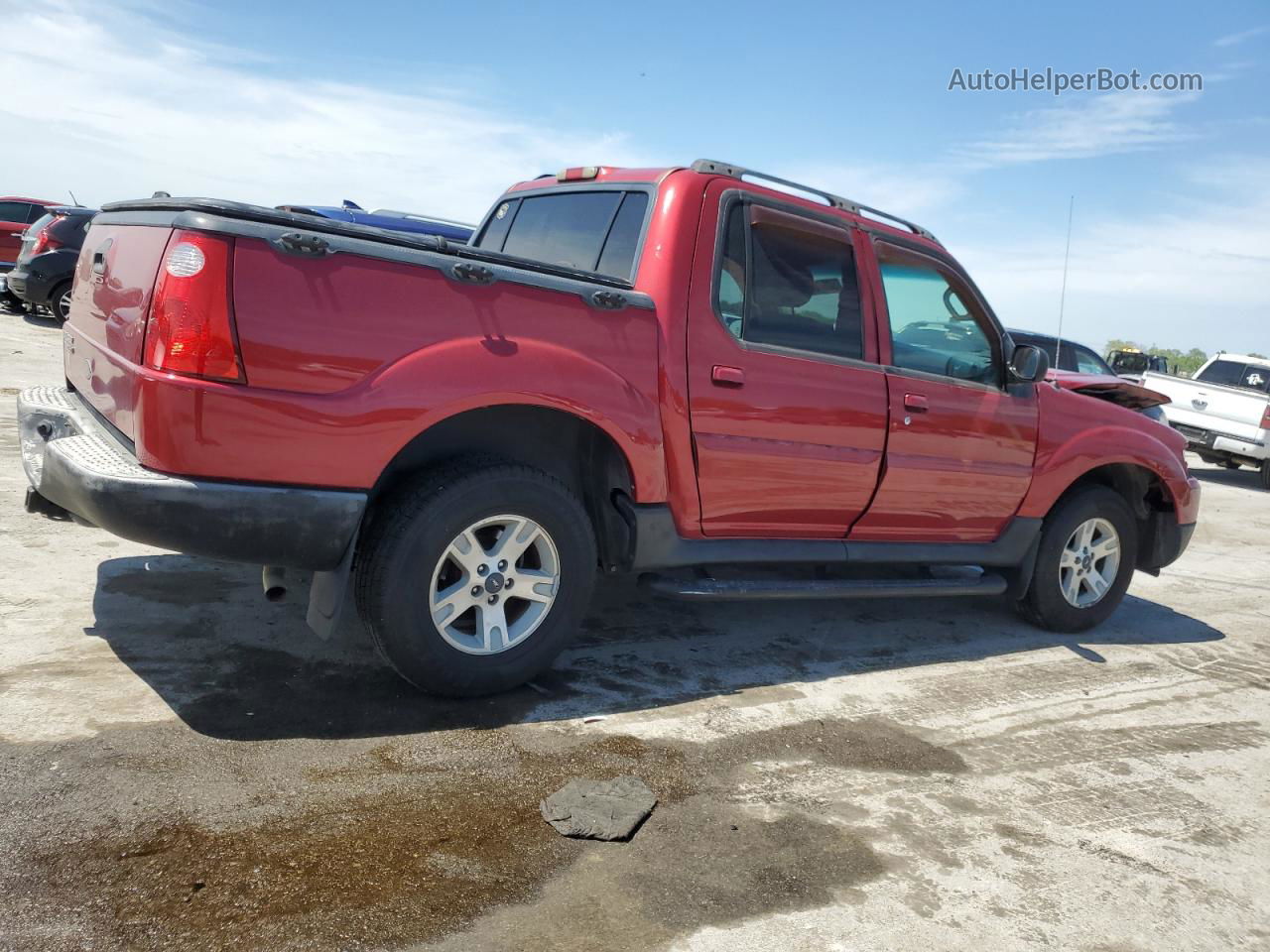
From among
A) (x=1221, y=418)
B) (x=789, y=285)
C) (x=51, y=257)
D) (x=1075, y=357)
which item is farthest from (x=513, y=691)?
(x=1221, y=418)

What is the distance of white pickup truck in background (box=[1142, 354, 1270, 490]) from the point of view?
13656 mm

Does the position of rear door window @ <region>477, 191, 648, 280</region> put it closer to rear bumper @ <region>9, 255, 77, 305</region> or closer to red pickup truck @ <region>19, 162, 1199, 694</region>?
red pickup truck @ <region>19, 162, 1199, 694</region>

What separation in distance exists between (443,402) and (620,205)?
1435mm

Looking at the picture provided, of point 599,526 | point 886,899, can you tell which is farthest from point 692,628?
point 886,899

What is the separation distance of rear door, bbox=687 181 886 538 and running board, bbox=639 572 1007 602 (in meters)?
0.22

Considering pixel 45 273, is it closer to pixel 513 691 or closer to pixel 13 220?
pixel 13 220

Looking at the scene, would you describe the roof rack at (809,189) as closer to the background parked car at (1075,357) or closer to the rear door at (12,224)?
the background parked car at (1075,357)

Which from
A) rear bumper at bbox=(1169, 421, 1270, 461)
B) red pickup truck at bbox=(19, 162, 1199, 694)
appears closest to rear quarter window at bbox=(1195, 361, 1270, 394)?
rear bumper at bbox=(1169, 421, 1270, 461)

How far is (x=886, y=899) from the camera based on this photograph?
2668 mm

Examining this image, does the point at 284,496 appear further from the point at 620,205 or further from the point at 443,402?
the point at 620,205

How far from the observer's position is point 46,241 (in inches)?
527

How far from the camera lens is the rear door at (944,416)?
15.1 ft

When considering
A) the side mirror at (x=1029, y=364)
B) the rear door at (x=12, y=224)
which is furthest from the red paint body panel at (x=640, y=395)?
the rear door at (x=12, y=224)

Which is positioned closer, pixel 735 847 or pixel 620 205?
pixel 735 847
